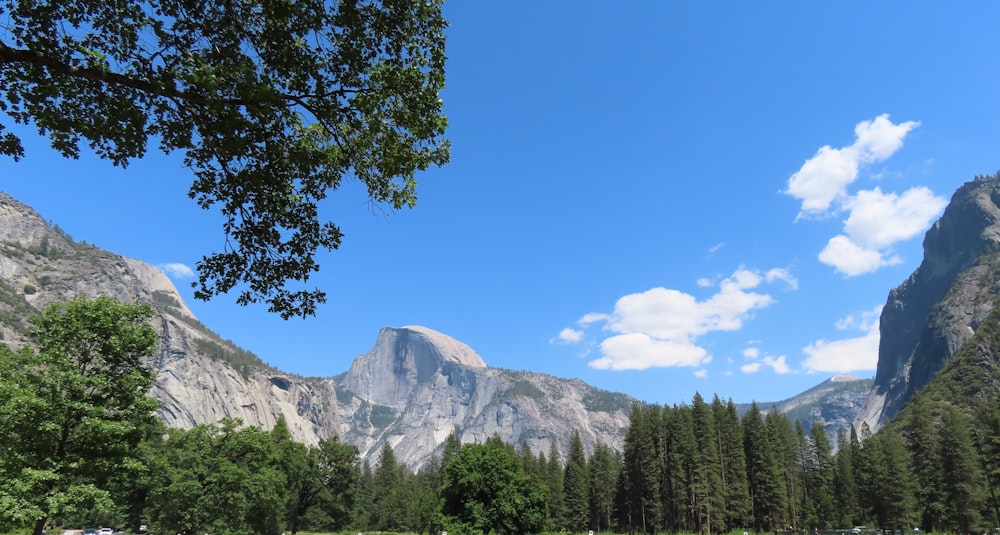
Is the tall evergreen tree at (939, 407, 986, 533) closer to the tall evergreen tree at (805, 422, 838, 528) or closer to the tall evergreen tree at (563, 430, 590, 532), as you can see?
the tall evergreen tree at (805, 422, 838, 528)

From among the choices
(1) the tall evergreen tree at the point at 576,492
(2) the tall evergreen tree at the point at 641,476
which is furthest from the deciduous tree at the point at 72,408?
(1) the tall evergreen tree at the point at 576,492

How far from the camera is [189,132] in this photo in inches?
303

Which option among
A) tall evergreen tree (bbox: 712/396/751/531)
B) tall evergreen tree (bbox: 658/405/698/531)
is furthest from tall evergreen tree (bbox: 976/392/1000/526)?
tall evergreen tree (bbox: 658/405/698/531)

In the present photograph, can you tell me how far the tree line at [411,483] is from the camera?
18.1m

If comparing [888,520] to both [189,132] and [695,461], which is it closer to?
[695,461]

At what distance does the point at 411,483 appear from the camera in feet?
332

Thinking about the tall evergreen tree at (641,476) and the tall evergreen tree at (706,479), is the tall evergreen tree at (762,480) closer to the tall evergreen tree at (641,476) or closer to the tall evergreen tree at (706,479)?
the tall evergreen tree at (706,479)

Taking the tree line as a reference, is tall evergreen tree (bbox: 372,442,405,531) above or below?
below

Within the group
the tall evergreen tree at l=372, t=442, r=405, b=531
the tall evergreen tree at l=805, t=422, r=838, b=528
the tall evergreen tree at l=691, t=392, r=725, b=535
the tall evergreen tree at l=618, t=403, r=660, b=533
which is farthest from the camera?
the tall evergreen tree at l=372, t=442, r=405, b=531

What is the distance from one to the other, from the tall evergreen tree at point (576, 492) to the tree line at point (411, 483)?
256 millimetres

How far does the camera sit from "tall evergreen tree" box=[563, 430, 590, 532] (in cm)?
7725

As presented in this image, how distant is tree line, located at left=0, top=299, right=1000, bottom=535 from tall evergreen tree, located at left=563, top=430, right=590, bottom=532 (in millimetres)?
256

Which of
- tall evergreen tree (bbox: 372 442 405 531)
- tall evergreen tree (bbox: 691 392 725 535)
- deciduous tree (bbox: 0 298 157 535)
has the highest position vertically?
deciduous tree (bbox: 0 298 157 535)

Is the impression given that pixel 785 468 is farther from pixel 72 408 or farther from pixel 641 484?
pixel 72 408
